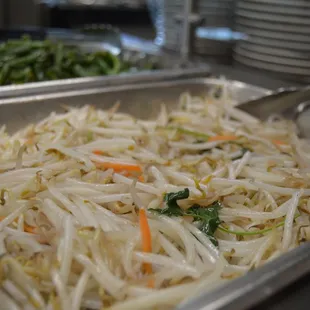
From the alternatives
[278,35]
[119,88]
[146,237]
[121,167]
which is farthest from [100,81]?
[146,237]

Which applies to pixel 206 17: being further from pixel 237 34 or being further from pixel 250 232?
pixel 250 232

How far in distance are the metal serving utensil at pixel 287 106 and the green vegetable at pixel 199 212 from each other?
88 cm

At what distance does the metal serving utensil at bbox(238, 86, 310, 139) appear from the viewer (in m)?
2.00

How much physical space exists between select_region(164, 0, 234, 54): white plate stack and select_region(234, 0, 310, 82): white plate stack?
1.19ft

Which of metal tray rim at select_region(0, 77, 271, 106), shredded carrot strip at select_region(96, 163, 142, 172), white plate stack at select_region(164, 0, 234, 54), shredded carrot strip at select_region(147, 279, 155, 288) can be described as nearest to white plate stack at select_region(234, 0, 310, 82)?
metal tray rim at select_region(0, 77, 271, 106)

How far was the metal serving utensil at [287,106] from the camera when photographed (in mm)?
2002

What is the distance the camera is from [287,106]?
6.86 ft

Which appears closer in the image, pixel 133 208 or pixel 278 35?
pixel 133 208

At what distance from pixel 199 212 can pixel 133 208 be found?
185mm

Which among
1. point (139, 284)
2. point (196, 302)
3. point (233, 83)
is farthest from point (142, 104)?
point (196, 302)

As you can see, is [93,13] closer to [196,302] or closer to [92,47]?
[92,47]

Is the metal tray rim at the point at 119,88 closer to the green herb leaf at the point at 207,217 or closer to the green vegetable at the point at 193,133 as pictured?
the green vegetable at the point at 193,133

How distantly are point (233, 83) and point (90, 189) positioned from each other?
1356mm

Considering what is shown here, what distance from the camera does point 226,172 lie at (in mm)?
1510
